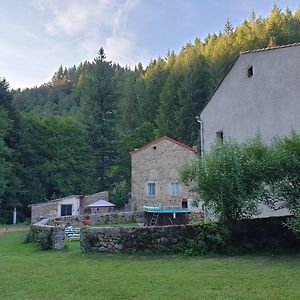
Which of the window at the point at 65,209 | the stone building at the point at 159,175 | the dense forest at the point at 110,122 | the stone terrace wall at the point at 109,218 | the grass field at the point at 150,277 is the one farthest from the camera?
the dense forest at the point at 110,122

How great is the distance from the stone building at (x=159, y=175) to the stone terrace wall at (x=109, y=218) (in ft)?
13.3

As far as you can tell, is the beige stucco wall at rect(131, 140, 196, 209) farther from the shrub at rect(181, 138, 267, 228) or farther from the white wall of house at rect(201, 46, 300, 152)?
the shrub at rect(181, 138, 267, 228)

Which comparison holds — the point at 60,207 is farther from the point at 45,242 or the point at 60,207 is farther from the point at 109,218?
the point at 45,242

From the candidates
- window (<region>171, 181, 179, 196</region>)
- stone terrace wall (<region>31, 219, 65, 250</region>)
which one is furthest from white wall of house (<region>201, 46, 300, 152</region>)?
window (<region>171, 181, 179, 196</region>)

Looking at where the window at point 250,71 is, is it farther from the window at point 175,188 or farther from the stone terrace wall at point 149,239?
the window at point 175,188

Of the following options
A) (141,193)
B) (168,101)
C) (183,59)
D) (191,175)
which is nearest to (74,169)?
(141,193)

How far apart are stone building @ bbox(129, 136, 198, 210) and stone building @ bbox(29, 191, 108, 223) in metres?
6.04

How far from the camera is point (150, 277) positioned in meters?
8.76

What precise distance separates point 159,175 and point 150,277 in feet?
83.0

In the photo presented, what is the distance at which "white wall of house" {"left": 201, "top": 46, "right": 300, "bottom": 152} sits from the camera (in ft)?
53.4

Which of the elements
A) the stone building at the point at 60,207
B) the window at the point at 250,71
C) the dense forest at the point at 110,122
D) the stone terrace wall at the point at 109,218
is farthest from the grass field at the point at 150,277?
the dense forest at the point at 110,122

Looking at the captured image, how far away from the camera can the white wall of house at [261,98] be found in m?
16.3

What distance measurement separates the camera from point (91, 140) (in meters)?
50.8

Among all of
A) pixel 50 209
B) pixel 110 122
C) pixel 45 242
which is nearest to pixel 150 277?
pixel 45 242
